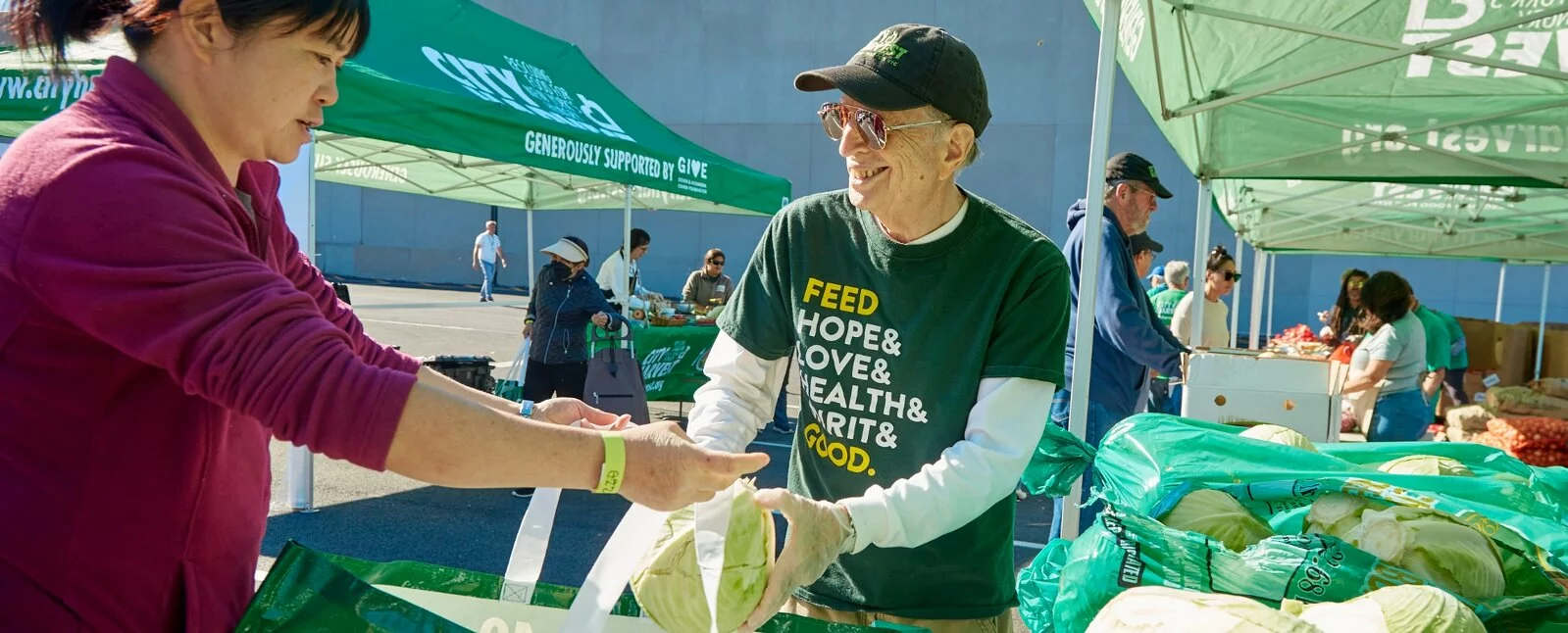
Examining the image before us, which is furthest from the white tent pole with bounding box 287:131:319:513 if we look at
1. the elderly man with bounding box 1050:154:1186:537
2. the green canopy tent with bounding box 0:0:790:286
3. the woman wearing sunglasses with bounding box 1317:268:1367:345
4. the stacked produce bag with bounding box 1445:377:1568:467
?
the woman wearing sunglasses with bounding box 1317:268:1367:345

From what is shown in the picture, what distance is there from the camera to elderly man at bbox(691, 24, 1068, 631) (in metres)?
1.90

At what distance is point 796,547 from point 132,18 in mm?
1085

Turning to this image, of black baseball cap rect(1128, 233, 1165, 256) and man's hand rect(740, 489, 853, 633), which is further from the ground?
black baseball cap rect(1128, 233, 1165, 256)

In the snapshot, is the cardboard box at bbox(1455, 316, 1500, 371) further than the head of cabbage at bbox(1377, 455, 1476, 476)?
Yes

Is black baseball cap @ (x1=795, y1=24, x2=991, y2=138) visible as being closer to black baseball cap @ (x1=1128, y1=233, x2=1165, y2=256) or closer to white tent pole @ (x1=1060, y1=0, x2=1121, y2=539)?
white tent pole @ (x1=1060, y1=0, x2=1121, y2=539)

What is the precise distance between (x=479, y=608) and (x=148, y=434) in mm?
620

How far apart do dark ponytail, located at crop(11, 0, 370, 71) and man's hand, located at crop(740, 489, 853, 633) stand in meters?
0.87

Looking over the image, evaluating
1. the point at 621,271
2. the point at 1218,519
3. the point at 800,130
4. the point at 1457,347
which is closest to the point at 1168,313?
the point at 1457,347

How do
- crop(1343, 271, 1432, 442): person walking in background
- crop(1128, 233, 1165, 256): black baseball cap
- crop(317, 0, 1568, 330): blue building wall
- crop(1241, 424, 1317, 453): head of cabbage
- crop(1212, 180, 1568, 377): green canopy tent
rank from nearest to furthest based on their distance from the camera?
1. crop(1241, 424, 1317, 453): head of cabbage
2. crop(1128, 233, 1165, 256): black baseball cap
3. crop(1343, 271, 1432, 442): person walking in background
4. crop(1212, 180, 1568, 377): green canopy tent
5. crop(317, 0, 1568, 330): blue building wall

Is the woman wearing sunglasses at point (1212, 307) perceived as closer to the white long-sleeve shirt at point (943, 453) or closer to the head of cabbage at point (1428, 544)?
the head of cabbage at point (1428, 544)

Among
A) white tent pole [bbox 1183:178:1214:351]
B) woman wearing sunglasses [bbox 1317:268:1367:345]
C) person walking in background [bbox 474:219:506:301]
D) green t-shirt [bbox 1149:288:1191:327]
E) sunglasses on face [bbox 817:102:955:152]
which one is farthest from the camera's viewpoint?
person walking in background [bbox 474:219:506:301]

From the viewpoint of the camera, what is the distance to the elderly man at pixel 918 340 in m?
1.90

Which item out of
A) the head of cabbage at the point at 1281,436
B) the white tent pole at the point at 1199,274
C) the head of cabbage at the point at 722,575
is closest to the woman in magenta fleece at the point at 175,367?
the head of cabbage at the point at 722,575

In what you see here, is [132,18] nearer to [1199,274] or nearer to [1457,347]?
[1199,274]
